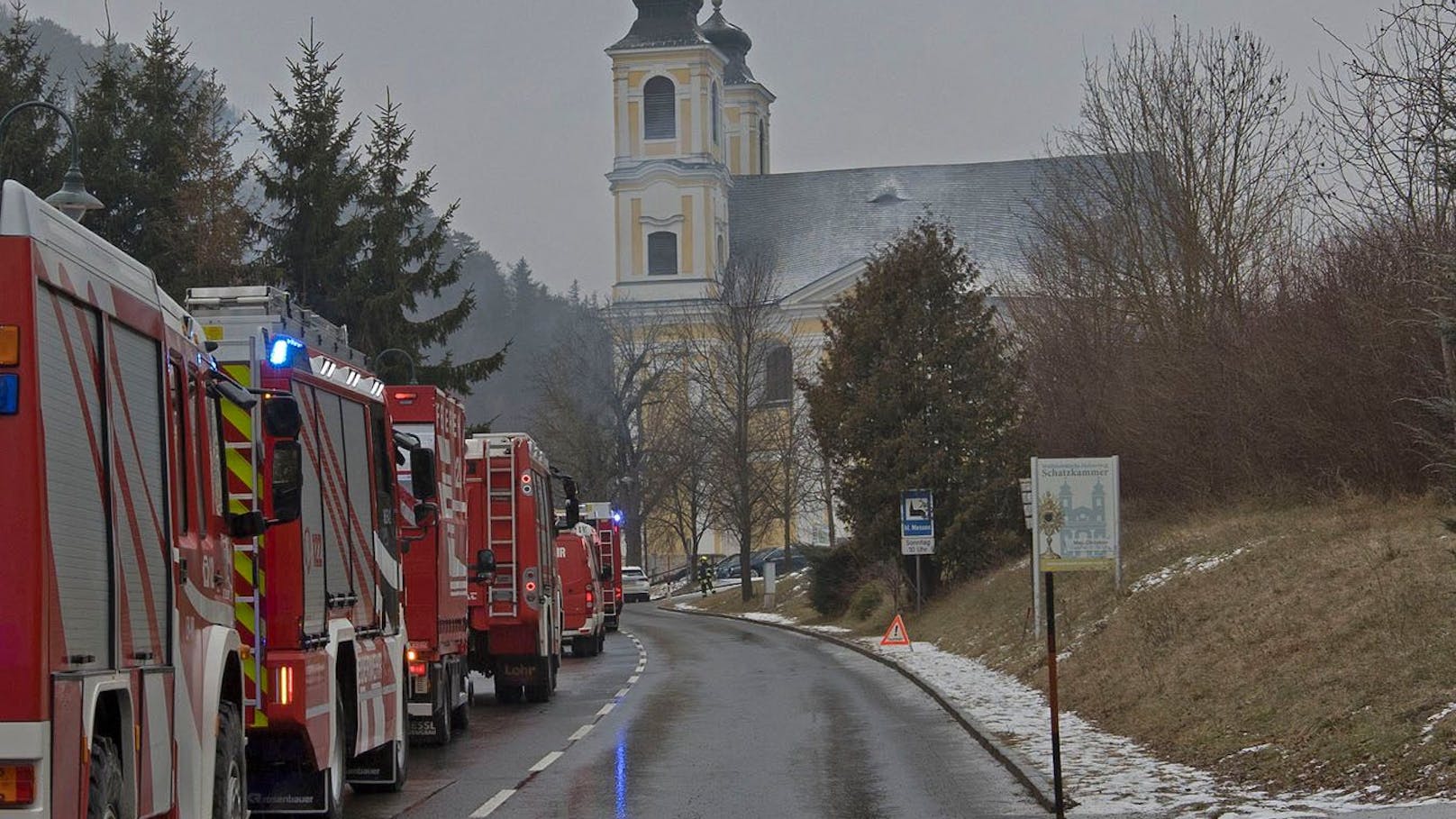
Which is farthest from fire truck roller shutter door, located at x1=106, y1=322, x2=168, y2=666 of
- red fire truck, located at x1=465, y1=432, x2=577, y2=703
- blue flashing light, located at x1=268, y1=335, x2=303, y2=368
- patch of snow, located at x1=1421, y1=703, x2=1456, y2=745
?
red fire truck, located at x1=465, y1=432, x2=577, y2=703

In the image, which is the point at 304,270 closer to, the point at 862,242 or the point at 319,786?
the point at 319,786

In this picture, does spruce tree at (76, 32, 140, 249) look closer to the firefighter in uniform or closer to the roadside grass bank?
the roadside grass bank

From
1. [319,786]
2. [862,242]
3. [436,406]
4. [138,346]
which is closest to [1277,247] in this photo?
[436,406]

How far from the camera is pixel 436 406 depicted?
18453 mm

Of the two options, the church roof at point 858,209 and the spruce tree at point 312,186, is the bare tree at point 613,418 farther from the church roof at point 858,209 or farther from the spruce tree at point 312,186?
the spruce tree at point 312,186

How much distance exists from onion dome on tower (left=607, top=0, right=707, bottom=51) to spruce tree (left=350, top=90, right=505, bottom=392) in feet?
168

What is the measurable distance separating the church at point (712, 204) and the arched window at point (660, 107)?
0.06 metres

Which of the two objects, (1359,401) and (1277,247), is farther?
(1277,247)

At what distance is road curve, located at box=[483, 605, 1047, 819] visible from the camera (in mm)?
13219

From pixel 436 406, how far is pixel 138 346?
416 inches

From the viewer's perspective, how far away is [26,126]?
39188mm

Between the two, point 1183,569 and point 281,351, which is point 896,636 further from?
point 281,351

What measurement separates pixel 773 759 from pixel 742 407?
46895 mm

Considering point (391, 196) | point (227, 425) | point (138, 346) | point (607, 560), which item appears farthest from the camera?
point (607, 560)
